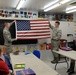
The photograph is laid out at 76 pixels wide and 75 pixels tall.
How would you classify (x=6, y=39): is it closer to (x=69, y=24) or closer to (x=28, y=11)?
(x=69, y=24)

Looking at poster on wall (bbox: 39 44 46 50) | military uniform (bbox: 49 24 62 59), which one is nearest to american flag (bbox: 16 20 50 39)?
military uniform (bbox: 49 24 62 59)

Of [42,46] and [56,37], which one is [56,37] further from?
[42,46]

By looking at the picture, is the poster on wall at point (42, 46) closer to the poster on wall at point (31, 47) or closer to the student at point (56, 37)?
the poster on wall at point (31, 47)

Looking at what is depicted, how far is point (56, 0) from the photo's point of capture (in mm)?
7133

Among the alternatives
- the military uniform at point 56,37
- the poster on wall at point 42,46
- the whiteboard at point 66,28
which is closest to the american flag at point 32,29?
the military uniform at point 56,37

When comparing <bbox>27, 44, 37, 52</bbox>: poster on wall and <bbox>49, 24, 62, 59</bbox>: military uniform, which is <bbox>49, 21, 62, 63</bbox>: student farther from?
<bbox>27, 44, 37, 52</bbox>: poster on wall

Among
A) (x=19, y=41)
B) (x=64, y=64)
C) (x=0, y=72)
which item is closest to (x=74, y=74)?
(x=64, y=64)

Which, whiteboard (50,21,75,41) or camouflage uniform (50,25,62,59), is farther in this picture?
whiteboard (50,21,75,41)

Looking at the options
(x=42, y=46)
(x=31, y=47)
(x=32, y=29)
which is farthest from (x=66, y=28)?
(x=31, y=47)

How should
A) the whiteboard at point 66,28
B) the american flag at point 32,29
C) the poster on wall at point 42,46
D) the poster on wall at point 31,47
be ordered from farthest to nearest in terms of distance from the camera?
the whiteboard at point 66,28 → the poster on wall at point 42,46 → the poster on wall at point 31,47 → the american flag at point 32,29

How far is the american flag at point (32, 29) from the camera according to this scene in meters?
5.86

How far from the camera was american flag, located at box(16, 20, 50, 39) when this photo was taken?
5.86 meters

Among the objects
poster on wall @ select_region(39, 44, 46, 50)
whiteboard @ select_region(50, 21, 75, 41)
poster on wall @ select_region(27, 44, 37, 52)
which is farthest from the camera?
whiteboard @ select_region(50, 21, 75, 41)

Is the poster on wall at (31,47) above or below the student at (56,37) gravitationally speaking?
below
